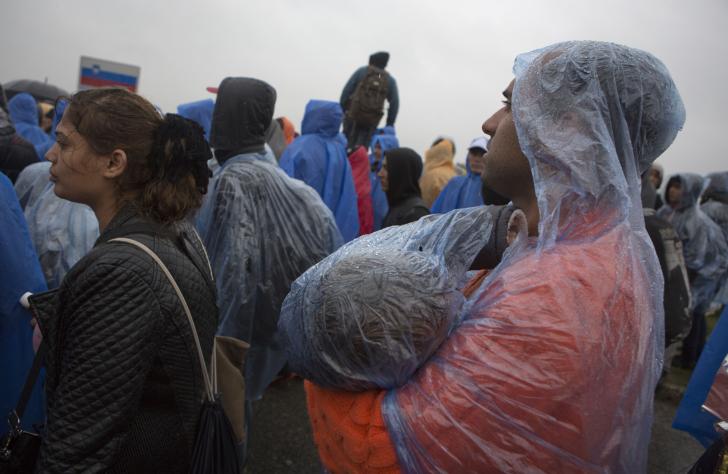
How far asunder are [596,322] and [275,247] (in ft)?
6.34

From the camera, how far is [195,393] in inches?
50.9

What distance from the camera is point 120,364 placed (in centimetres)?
110

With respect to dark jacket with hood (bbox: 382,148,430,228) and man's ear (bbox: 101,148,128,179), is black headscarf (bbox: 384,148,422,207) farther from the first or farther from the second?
man's ear (bbox: 101,148,128,179)

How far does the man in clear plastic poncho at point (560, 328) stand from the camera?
0.75 m

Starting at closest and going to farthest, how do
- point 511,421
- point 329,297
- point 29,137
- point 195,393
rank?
1. point 511,421
2. point 329,297
3. point 195,393
4. point 29,137

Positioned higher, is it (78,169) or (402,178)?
(78,169)

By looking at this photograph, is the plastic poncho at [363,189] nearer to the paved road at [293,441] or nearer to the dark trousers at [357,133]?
the dark trousers at [357,133]

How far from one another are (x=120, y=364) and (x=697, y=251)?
5.82 m

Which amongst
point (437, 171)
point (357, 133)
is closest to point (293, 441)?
point (437, 171)

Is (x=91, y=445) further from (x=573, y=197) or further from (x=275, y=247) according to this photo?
(x=275, y=247)

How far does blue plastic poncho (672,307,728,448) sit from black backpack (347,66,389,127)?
15.5ft

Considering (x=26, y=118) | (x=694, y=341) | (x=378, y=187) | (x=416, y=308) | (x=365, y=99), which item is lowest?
(x=694, y=341)

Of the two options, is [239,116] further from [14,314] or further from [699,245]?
[699,245]

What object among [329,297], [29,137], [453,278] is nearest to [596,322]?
[453,278]
